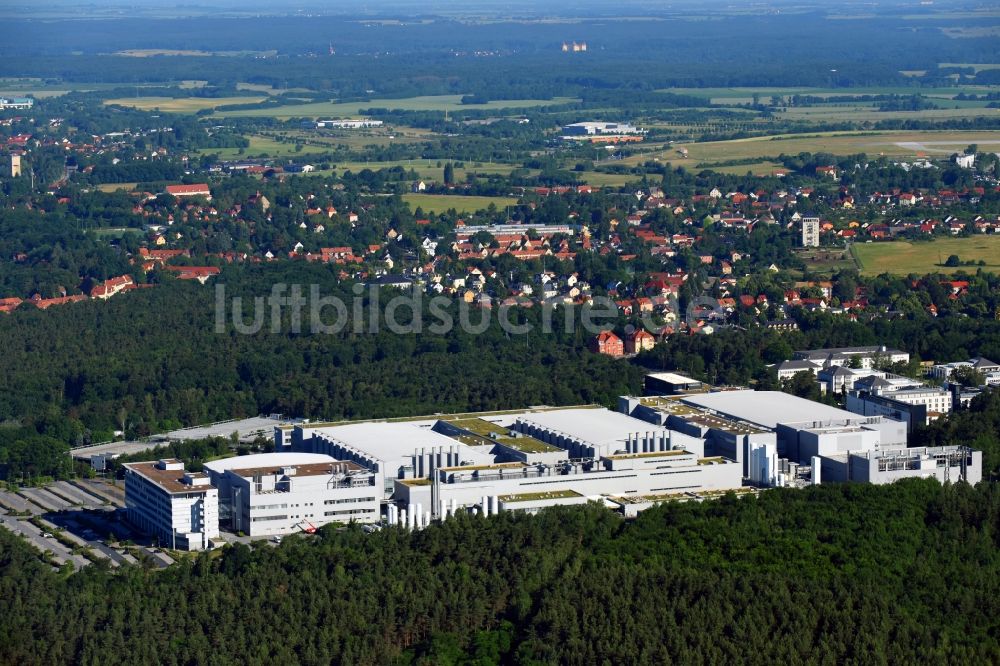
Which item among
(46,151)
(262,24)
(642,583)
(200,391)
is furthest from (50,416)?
(262,24)

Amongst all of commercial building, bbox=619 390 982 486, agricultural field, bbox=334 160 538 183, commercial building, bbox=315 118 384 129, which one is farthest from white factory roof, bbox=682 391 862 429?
commercial building, bbox=315 118 384 129

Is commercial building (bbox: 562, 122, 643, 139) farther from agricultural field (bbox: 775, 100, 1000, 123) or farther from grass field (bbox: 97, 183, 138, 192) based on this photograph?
grass field (bbox: 97, 183, 138, 192)

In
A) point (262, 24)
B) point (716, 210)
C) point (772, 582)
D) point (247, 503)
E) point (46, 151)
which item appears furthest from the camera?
point (262, 24)

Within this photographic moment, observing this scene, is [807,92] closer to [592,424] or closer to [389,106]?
[389,106]

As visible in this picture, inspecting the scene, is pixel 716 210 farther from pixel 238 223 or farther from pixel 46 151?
pixel 46 151

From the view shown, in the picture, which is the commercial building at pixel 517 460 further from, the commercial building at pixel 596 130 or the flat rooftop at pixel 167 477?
the commercial building at pixel 596 130
